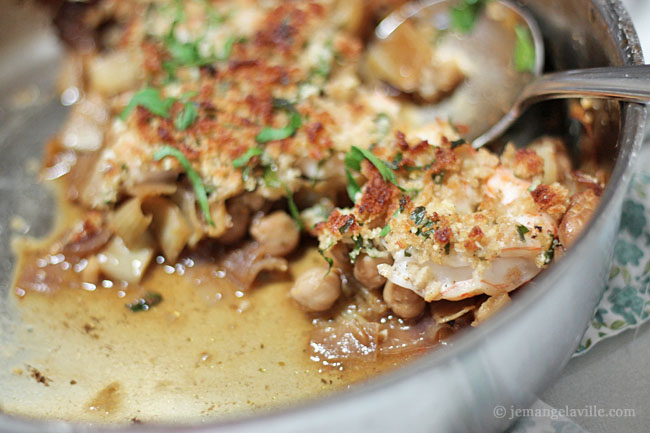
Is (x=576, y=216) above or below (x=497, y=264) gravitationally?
above

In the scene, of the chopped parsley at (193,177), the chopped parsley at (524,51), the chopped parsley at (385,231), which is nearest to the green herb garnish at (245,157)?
the chopped parsley at (193,177)

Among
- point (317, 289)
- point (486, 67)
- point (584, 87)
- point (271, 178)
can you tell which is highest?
point (584, 87)

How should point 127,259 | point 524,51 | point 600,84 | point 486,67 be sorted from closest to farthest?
point 600,84
point 127,259
point 524,51
point 486,67

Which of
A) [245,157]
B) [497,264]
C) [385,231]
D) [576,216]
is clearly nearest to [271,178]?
[245,157]

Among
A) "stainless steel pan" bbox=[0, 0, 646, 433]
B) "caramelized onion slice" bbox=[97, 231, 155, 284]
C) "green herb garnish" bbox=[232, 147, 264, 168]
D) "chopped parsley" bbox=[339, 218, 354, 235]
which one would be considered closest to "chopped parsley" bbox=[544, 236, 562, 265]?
"stainless steel pan" bbox=[0, 0, 646, 433]

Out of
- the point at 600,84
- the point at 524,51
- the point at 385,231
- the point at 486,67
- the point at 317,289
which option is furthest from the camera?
the point at 486,67

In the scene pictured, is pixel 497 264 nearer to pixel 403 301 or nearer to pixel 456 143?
pixel 403 301

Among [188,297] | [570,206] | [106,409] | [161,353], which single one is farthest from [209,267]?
[570,206]
